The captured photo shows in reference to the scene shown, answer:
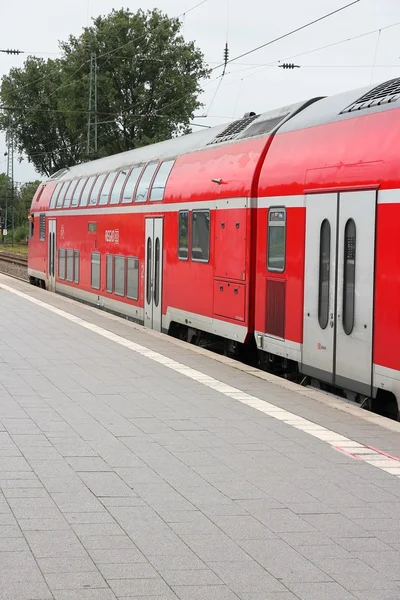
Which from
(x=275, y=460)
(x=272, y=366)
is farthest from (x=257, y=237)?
(x=275, y=460)

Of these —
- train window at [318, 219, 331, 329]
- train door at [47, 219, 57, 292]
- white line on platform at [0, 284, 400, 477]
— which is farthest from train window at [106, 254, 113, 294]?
train window at [318, 219, 331, 329]

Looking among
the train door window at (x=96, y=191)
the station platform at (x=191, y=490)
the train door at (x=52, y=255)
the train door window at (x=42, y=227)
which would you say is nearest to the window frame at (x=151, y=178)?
the train door window at (x=96, y=191)

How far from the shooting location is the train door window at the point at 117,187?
785 inches

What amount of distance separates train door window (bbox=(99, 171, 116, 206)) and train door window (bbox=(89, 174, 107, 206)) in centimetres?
30

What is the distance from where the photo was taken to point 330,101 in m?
11.2

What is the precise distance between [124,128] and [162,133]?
7.73 ft

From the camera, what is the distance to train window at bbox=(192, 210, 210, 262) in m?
14.0

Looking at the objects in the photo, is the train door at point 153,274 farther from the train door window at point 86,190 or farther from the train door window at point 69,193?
the train door window at point 69,193

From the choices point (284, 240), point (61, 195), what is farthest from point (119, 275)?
point (284, 240)

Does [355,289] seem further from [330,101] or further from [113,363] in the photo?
[113,363]

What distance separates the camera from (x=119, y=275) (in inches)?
784

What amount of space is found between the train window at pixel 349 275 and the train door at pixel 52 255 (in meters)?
18.4

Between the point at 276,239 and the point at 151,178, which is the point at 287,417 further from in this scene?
the point at 151,178

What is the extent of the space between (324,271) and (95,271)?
12660 mm
